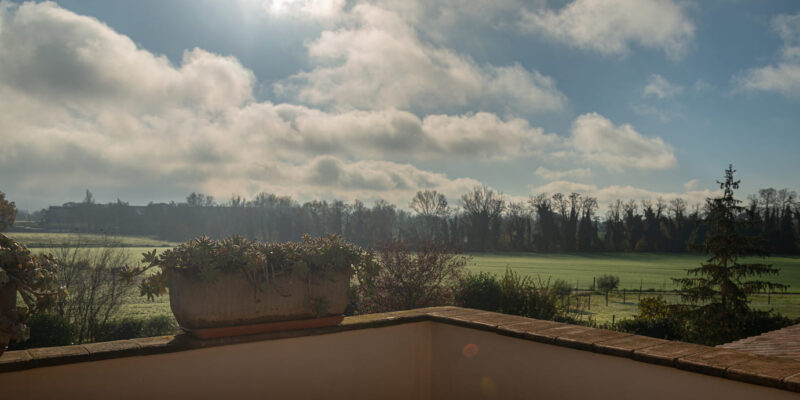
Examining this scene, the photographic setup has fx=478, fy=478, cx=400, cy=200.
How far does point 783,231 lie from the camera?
32531 millimetres

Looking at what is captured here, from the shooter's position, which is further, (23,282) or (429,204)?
(429,204)

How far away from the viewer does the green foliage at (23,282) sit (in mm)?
1436

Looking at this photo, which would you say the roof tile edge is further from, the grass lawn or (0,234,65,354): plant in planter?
the grass lawn

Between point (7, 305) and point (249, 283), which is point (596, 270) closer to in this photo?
point (249, 283)

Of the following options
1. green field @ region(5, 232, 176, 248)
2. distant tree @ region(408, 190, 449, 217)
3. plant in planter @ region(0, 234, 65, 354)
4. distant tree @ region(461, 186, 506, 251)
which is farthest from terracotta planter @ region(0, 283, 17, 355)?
distant tree @ region(461, 186, 506, 251)

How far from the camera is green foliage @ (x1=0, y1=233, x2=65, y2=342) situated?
144 centimetres

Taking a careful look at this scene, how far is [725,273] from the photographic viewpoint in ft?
52.7

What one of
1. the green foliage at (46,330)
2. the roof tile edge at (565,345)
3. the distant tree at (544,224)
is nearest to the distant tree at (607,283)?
the distant tree at (544,224)

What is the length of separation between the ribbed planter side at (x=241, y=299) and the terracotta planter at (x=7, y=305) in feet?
1.67

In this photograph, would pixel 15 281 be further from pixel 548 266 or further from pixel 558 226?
pixel 558 226

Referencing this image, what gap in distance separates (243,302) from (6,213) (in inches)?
34.7

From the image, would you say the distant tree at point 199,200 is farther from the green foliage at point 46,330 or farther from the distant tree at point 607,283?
the distant tree at point 607,283

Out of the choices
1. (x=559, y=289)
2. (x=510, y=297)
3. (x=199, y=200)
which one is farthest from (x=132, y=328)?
(x=199, y=200)

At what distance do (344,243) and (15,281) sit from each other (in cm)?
122
